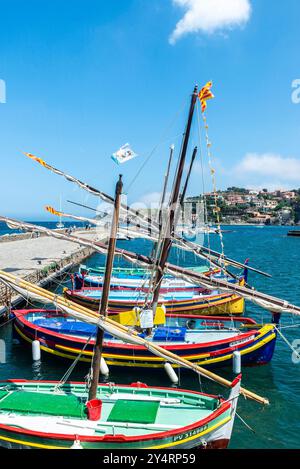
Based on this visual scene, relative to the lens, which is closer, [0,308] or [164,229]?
[164,229]

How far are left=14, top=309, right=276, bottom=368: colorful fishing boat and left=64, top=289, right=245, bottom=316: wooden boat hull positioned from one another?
714cm

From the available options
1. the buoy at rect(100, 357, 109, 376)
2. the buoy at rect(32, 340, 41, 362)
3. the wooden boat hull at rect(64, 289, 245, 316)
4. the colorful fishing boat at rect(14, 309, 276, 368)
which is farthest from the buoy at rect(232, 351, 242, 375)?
the buoy at rect(32, 340, 41, 362)

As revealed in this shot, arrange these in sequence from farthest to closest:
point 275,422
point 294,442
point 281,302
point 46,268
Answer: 1. point 46,268
2. point 281,302
3. point 275,422
4. point 294,442

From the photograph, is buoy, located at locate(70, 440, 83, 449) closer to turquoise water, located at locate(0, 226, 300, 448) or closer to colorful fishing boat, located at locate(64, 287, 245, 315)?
turquoise water, located at locate(0, 226, 300, 448)

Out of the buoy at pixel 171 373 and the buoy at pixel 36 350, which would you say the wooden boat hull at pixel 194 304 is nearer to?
the buoy at pixel 36 350

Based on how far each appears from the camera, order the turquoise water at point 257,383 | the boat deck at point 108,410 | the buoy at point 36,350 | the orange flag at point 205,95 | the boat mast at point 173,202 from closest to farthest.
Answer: the boat deck at point 108,410 < the turquoise water at point 257,383 < the orange flag at point 205,95 < the boat mast at point 173,202 < the buoy at point 36,350

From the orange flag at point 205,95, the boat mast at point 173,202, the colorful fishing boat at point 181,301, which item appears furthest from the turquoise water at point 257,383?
the orange flag at point 205,95

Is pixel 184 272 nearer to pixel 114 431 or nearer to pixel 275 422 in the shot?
pixel 275 422

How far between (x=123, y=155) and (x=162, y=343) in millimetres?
11291

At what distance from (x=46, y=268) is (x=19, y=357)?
846 inches

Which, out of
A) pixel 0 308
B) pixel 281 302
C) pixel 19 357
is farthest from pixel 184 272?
pixel 0 308

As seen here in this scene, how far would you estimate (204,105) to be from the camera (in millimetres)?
18516

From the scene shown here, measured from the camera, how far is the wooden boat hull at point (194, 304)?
2955 centimetres

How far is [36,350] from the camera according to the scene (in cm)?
2052
